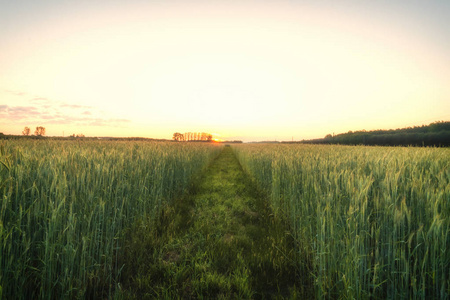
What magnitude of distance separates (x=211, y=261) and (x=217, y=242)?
77 centimetres

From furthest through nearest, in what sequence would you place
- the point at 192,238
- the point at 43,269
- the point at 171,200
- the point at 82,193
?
1. the point at 171,200
2. the point at 192,238
3. the point at 82,193
4. the point at 43,269

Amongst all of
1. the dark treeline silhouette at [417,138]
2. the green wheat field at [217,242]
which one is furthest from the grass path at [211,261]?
the dark treeline silhouette at [417,138]

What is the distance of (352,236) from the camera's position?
2293 millimetres

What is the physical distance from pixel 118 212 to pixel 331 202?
134 inches

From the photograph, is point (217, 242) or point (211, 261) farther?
point (217, 242)

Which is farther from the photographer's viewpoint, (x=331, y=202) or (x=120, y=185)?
(x=120, y=185)

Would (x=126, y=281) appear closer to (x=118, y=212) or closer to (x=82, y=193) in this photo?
(x=118, y=212)

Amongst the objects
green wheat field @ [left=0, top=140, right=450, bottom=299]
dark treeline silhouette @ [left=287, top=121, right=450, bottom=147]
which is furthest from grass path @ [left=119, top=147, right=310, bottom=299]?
dark treeline silhouette @ [left=287, top=121, right=450, bottom=147]

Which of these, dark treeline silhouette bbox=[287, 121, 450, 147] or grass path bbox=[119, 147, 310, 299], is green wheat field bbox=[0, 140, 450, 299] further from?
dark treeline silhouette bbox=[287, 121, 450, 147]

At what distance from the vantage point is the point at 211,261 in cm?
335

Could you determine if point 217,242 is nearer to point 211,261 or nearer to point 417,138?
point 211,261

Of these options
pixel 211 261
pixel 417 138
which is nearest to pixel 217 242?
pixel 211 261

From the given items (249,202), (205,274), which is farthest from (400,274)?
(249,202)

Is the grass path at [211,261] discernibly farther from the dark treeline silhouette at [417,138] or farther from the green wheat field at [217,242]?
the dark treeline silhouette at [417,138]
